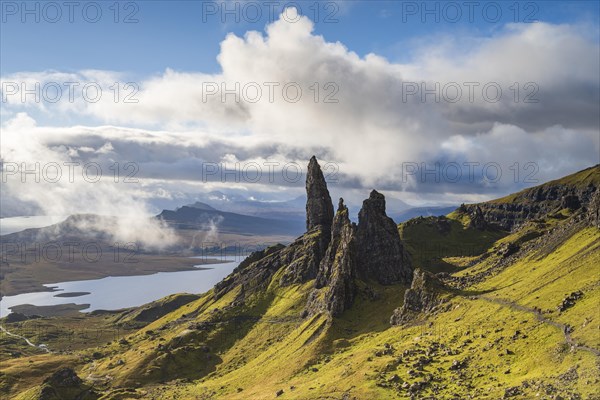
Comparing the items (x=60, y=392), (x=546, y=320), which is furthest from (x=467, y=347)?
(x=60, y=392)

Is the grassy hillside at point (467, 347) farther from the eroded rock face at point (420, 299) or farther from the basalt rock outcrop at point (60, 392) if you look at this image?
the basalt rock outcrop at point (60, 392)

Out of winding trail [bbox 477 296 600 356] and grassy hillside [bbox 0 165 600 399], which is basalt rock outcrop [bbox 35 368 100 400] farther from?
winding trail [bbox 477 296 600 356]

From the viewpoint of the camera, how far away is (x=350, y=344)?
171125mm

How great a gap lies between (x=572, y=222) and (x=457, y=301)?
210ft

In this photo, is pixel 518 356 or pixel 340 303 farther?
pixel 340 303

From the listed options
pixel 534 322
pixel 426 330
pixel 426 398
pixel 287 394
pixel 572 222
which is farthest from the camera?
pixel 572 222

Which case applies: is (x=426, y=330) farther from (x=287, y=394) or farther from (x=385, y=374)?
(x=287, y=394)

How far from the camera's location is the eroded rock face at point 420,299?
164 m

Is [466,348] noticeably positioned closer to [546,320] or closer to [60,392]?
[546,320]

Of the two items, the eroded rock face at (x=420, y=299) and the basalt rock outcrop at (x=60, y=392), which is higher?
the eroded rock face at (x=420, y=299)

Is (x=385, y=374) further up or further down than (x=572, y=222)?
further down

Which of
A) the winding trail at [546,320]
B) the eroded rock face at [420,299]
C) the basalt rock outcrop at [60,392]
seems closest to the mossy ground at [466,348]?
the winding trail at [546,320]

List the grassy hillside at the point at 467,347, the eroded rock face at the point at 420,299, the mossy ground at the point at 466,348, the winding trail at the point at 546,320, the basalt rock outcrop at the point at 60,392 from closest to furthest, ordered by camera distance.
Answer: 1. the winding trail at the point at 546,320
2. the mossy ground at the point at 466,348
3. the grassy hillside at the point at 467,347
4. the eroded rock face at the point at 420,299
5. the basalt rock outcrop at the point at 60,392

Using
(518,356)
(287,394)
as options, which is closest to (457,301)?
(518,356)
